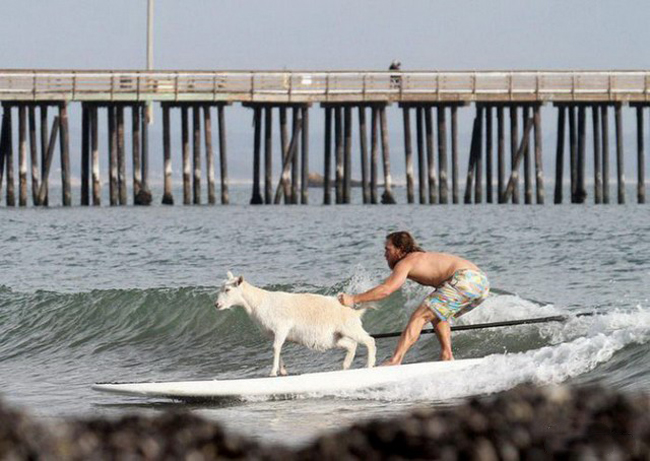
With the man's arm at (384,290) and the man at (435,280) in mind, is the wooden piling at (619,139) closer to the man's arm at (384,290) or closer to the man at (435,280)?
the man at (435,280)

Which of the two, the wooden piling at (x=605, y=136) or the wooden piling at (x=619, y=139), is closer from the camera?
the wooden piling at (x=619, y=139)

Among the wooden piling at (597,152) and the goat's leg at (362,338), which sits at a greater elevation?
the wooden piling at (597,152)

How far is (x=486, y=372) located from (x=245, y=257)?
1679 cm

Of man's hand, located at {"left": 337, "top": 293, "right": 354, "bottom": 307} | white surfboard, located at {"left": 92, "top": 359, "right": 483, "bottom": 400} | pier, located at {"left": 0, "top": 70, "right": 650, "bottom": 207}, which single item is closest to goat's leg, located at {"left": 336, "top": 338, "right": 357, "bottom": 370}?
white surfboard, located at {"left": 92, "top": 359, "right": 483, "bottom": 400}

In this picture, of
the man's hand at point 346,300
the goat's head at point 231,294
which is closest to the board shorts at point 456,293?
the man's hand at point 346,300

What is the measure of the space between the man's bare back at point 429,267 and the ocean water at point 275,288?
2.89 feet

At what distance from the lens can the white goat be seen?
11164 mm

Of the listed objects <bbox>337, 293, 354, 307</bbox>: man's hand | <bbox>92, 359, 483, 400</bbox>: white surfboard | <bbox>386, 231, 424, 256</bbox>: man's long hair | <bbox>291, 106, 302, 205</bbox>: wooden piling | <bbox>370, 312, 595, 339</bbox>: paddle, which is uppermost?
<bbox>291, 106, 302, 205</bbox>: wooden piling

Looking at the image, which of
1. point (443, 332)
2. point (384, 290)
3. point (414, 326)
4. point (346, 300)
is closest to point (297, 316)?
point (346, 300)

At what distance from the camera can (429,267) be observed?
11266mm

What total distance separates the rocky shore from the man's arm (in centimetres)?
647

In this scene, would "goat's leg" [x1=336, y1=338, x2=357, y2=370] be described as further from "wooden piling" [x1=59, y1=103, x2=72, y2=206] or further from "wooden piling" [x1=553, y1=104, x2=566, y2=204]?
"wooden piling" [x1=553, y1=104, x2=566, y2=204]

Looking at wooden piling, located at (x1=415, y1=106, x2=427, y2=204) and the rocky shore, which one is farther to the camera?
wooden piling, located at (x1=415, y1=106, x2=427, y2=204)

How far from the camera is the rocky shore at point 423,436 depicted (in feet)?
13.2
